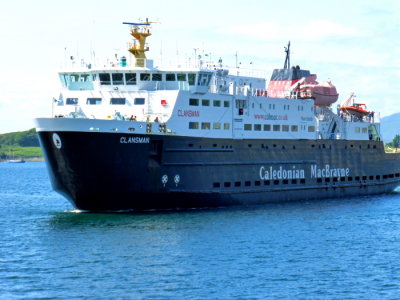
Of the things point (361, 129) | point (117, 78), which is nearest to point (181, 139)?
point (117, 78)

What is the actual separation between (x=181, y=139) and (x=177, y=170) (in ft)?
4.66

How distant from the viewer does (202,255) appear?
26.1 meters

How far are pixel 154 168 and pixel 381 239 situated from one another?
10.2 metres

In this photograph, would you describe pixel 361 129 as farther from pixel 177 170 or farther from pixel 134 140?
pixel 134 140

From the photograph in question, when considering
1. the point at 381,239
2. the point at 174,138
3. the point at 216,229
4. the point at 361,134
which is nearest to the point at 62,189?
the point at 174,138

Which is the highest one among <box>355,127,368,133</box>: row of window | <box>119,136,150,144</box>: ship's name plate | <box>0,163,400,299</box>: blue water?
<box>355,127,368,133</box>: row of window

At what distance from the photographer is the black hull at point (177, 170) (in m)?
32.9

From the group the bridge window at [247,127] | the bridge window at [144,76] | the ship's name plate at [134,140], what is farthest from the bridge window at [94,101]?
the bridge window at [247,127]

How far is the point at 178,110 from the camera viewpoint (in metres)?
35.6

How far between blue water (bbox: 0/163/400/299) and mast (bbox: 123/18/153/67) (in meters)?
8.12

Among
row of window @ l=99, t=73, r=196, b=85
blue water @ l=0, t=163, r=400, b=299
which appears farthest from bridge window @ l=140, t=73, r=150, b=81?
blue water @ l=0, t=163, r=400, b=299

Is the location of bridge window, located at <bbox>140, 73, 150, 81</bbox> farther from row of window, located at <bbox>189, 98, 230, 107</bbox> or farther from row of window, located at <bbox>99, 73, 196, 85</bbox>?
row of window, located at <bbox>189, 98, 230, 107</bbox>

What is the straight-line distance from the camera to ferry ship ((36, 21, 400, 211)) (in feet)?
108

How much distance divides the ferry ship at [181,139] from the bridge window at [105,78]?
0.15ft
